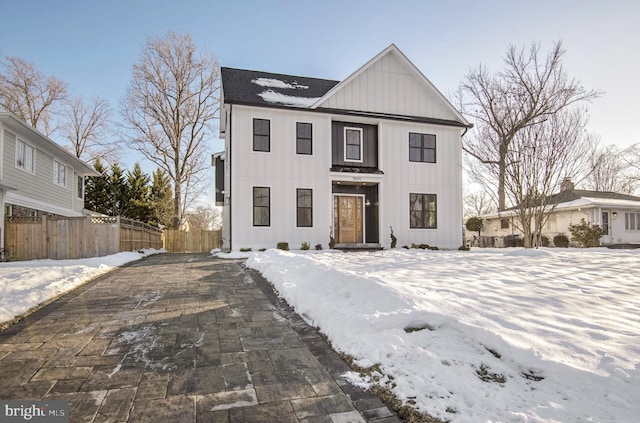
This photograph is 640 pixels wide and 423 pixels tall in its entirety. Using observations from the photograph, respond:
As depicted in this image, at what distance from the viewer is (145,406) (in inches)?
96.1

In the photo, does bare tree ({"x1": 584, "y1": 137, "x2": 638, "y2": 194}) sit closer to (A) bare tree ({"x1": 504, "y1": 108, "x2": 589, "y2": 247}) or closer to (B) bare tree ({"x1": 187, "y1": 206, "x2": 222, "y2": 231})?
(A) bare tree ({"x1": 504, "y1": 108, "x2": 589, "y2": 247})

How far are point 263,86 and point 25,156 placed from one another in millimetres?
9330

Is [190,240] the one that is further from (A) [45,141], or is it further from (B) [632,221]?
(B) [632,221]

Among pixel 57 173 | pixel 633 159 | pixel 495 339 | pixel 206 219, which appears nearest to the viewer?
pixel 495 339

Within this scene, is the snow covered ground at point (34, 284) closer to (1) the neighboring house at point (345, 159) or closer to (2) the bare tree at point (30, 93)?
(1) the neighboring house at point (345, 159)

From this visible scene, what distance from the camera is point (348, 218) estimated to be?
14.9 m

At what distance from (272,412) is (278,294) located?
11.9 ft

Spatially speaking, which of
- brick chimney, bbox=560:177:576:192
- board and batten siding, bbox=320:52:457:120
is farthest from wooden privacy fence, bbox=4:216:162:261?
brick chimney, bbox=560:177:576:192

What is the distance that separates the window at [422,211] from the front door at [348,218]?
2.14 meters

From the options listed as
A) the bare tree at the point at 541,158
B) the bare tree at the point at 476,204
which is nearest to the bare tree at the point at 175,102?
the bare tree at the point at 541,158

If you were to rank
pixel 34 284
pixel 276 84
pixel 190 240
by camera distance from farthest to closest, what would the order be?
pixel 190 240 → pixel 276 84 → pixel 34 284

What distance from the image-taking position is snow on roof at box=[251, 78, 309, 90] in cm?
1535

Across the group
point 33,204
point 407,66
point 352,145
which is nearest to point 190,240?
point 33,204

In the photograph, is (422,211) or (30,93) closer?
(422,211)
